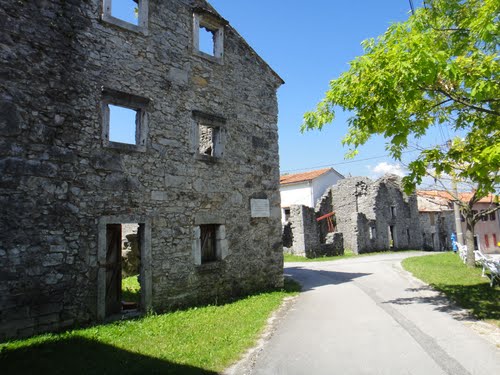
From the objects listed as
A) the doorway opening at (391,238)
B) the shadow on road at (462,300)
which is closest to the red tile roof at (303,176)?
the doorway opening at (391,238)

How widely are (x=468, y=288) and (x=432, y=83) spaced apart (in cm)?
666

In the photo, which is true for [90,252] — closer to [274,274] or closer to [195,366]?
[195,366]

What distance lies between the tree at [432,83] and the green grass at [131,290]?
652cm

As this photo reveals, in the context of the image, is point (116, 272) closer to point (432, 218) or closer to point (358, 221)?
point (358, 221)

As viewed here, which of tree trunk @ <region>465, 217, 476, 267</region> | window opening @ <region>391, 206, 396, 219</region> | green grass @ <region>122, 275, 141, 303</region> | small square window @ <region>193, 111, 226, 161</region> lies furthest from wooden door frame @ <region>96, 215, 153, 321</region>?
window opening @ <region>391, 206, 396, 219</region>

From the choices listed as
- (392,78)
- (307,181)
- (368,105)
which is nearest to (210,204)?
(368,105)

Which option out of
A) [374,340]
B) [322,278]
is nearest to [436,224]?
[322,278]

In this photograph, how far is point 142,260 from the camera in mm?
7785

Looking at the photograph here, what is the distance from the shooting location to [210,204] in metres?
9.30

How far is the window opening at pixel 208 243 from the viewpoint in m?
9.38

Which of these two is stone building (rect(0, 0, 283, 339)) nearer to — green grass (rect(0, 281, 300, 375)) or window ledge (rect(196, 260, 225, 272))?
window ledge (rect(196, 260, 225, 272))

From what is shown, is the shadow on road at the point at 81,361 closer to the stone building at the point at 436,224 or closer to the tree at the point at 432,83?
the tree at the point at 432,83

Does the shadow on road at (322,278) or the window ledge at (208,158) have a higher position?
the window ledge at (208,158)

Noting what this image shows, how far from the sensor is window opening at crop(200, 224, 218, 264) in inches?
A: 369
